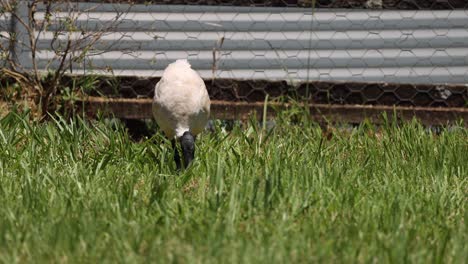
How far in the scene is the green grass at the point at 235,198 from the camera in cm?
291

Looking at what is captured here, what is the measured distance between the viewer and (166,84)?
459 centimetres

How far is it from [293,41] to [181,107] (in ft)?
5.48

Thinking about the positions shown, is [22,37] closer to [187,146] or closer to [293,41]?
[293,41]

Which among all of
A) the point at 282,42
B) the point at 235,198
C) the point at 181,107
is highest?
the point at 282,42

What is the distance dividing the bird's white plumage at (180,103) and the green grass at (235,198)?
5.5 inches

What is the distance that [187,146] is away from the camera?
4.39 metres

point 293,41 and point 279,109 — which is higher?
point 293,41

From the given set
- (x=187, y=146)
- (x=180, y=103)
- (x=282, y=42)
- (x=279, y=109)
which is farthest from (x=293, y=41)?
(x=187, y=146)

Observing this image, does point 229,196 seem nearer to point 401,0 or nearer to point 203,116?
point 203,116

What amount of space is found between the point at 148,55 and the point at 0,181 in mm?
2459

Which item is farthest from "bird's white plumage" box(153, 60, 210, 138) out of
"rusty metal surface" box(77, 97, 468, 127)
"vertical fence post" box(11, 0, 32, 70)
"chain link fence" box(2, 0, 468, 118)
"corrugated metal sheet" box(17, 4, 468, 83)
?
"vertical fence post" box(11, 0, 32, 70)

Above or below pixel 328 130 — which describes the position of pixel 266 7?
above

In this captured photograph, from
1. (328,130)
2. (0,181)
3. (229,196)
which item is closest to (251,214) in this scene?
(229,196)

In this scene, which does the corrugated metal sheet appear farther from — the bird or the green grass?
the bird
